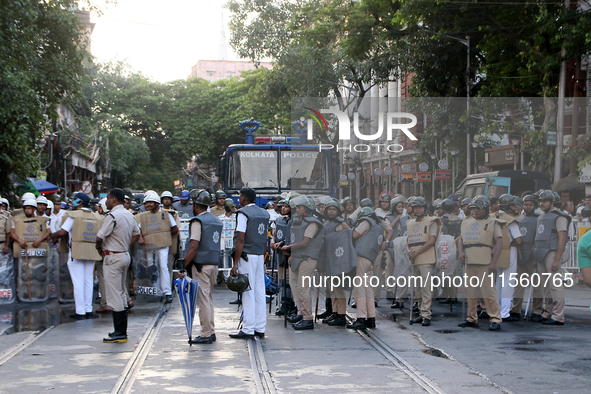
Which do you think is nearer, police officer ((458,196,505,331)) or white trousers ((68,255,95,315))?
police officer ((458,196,505,331))

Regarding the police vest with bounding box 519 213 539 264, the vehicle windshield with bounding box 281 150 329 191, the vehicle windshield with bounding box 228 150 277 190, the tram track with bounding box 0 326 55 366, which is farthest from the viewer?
the vehicle windshield with bounding box 228 150 277 190

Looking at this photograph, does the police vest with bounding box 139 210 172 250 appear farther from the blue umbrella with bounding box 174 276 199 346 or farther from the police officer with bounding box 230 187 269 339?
the blue umbrella with bounding box 174 276 199 346

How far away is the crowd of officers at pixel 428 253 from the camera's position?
9.44 meters

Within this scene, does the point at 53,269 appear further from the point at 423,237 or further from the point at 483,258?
the point at 483,258

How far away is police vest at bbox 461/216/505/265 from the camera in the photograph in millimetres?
9461

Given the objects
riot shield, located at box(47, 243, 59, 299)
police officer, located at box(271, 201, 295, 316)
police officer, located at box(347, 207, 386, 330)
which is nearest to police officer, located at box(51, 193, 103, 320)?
riot shield, located at box(47, 243, 59, 299)

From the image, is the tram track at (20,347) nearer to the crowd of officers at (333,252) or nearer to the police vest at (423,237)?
the crowd of officers at (333,252)

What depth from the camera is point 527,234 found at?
1034 cm

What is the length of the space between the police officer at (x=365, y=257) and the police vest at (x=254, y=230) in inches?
59.6

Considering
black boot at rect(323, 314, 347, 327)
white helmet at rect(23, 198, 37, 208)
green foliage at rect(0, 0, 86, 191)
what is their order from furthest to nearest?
1. green foliage at rect(0, 0, 86, 191)
2. white helmet at rect(23, 198, 37, 208)
3. black boot at rect(323, 314, 347, 327)

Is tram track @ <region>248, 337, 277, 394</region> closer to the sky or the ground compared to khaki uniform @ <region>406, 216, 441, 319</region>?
closer to the ground

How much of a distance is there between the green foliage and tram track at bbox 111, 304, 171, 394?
6475mm

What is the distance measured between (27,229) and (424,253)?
22.1ft

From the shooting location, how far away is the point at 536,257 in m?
10.2
